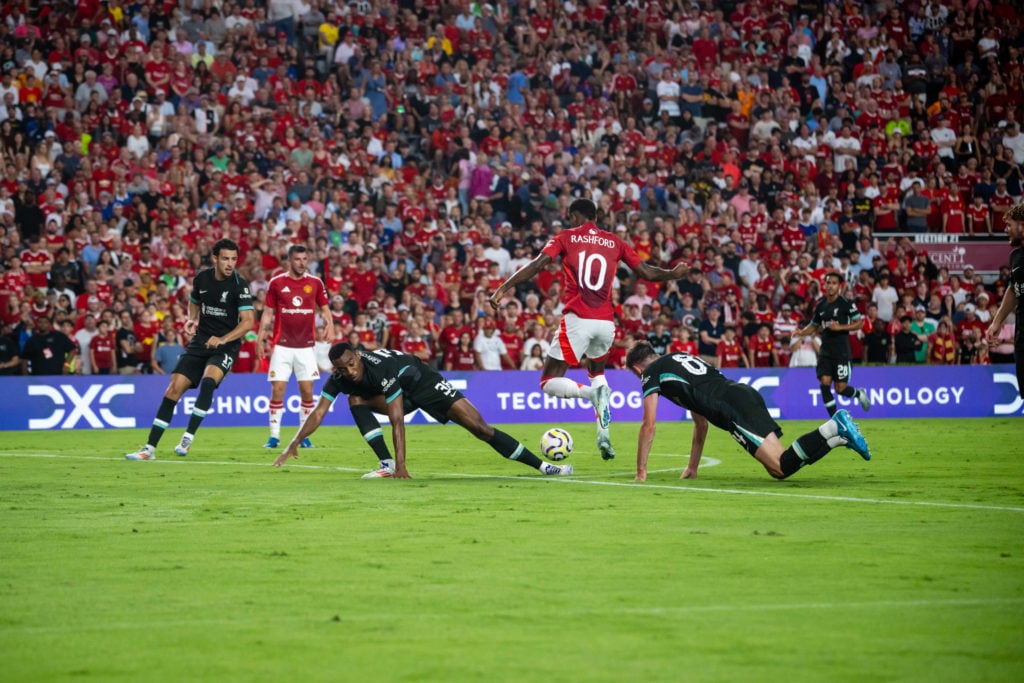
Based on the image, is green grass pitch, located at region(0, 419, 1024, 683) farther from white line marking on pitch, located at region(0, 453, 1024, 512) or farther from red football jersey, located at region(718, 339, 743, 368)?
red football jersey, located at region(718, 339, 743, 368)

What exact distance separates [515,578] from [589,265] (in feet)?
26.0

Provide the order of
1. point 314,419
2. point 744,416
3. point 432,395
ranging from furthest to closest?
point 314,419, point 432,395, point 744,416

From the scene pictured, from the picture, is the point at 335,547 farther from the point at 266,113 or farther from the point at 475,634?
the point at 266,113

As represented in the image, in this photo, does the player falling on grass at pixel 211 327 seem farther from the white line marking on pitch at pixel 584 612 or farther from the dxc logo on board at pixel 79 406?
the white line marking on pitch at pixel 584 612

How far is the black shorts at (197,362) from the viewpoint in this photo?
1702 centimetres

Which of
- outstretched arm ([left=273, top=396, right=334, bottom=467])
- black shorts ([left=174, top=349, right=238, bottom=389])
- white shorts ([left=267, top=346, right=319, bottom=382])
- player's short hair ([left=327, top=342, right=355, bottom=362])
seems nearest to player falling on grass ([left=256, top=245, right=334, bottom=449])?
white shorts ([left=267, top=346, right=319, bottom=382])

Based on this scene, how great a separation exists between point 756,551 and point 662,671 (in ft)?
10.1

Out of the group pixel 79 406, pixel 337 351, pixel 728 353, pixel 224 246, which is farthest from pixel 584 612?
pixel 728 353

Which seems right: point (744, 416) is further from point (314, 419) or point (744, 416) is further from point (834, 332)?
point (834, 332)

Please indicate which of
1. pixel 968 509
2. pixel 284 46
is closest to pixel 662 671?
pixel 968 509

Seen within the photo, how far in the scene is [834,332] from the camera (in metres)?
21.7

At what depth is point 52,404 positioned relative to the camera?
23609 millimetres

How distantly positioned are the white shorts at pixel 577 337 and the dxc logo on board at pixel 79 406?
11174 millimetres

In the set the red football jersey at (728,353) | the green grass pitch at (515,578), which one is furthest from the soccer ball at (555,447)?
the red football jersey at (728,353)
